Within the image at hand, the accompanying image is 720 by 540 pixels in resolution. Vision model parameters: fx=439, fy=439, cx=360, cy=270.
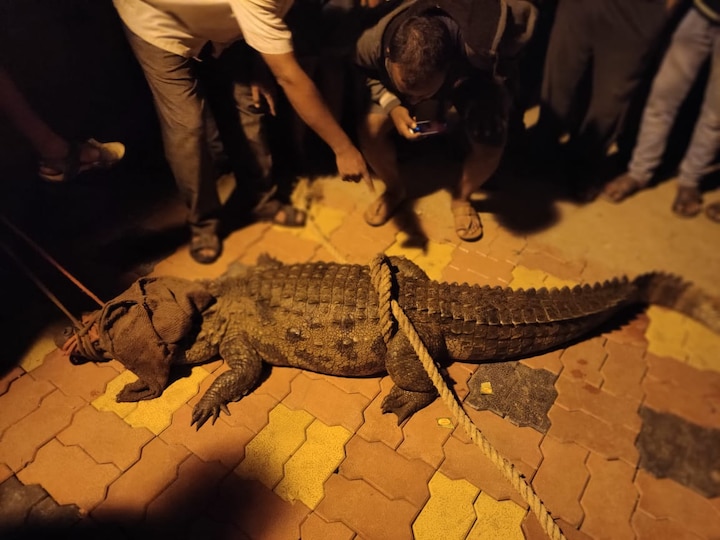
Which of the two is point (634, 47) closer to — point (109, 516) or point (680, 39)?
point (680, 39)

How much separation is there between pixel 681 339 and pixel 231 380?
117 inches

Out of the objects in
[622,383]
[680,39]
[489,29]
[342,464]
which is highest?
[489,29]

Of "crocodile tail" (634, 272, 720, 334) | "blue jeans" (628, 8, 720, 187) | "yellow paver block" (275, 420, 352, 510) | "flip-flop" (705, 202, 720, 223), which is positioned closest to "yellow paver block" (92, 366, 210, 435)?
"yellow paver block" (275, 420, 352, 510)

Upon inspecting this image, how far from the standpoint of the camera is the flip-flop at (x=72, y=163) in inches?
77.8

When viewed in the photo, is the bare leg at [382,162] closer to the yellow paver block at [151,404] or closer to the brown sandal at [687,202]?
the yellow paver block at [151,404]

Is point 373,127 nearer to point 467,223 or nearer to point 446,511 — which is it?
point 467,223

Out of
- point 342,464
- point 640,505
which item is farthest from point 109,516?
point 640,505

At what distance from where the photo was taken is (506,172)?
12.5ft

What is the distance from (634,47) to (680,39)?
2.03ft

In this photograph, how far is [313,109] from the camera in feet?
7.84

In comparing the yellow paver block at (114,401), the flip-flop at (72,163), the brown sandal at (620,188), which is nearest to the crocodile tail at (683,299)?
the brown sandal at (620,188)

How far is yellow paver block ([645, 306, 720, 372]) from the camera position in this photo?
2924mm

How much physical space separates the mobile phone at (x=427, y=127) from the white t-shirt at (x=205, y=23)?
82 centimetres

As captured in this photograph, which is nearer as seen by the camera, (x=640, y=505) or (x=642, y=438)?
(x=640, y=505)
